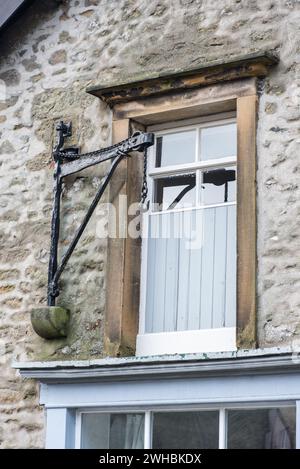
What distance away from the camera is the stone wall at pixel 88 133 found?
8898 millimetres

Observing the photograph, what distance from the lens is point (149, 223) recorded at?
9656 millimetres

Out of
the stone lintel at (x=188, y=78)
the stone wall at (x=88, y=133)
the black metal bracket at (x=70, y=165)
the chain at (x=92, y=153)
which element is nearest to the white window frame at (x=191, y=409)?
the stone wall at (x=88, y=133)

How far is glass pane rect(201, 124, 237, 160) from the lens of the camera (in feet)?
30.9

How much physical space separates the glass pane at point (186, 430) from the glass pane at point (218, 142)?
1898mm

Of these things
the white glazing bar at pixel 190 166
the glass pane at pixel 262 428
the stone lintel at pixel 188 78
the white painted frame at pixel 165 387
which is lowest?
the glass pane at pixel 262 428

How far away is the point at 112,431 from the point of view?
30.4 feet

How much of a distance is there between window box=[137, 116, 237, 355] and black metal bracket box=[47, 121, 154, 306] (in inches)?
11.9

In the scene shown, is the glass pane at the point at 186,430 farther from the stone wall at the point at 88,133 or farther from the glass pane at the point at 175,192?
the glass pane at the point at 175,192

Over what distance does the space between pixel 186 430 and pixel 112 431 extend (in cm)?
65

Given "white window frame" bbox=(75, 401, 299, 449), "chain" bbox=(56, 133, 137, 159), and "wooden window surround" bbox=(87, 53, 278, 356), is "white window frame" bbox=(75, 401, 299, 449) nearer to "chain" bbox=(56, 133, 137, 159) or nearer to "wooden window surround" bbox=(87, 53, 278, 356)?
"wooden window surround" bbox=(87, 53, 278, 356)

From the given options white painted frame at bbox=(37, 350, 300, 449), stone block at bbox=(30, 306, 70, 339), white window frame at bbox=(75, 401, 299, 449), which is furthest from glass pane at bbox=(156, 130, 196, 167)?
white window frame at bbox=(75, 401, 299, 449)

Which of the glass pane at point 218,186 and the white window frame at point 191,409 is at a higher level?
the glass pane at point 218,186
